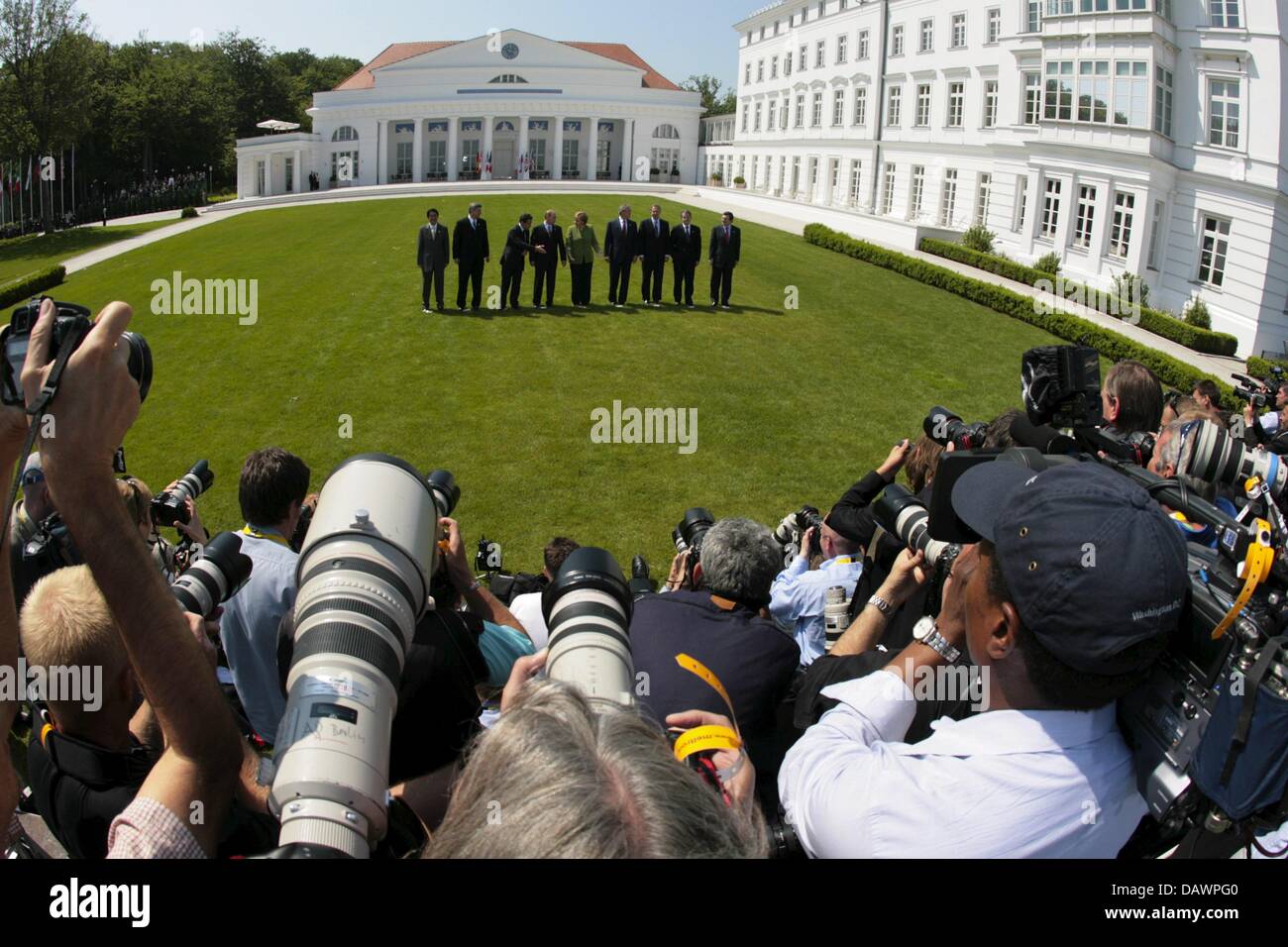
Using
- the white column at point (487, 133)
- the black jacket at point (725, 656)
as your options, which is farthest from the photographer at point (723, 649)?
the white column at point (487, 133)

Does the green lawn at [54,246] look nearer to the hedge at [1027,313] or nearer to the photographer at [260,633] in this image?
the hedge at [1027,313]

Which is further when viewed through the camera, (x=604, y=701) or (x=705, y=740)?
(x=705, y=740)

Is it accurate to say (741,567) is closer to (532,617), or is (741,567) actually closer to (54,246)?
(532,617)

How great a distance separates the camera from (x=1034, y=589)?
191 cm

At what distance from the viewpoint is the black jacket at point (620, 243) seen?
1711 cm

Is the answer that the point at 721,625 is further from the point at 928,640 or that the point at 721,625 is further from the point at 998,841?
the point at 998,841

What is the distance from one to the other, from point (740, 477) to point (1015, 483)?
26.6 ft

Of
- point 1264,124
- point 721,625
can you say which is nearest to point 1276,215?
point 1264,124

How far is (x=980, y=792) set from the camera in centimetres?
193

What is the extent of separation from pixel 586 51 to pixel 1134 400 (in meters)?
68.8

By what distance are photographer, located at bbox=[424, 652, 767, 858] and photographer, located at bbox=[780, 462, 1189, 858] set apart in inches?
22.7

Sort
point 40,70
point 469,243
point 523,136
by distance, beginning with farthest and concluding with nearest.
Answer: point 523,136 → point 40,70 → point 469,243

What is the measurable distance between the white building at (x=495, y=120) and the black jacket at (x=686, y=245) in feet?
151

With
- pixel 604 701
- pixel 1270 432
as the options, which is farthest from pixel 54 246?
pixel 604 701
